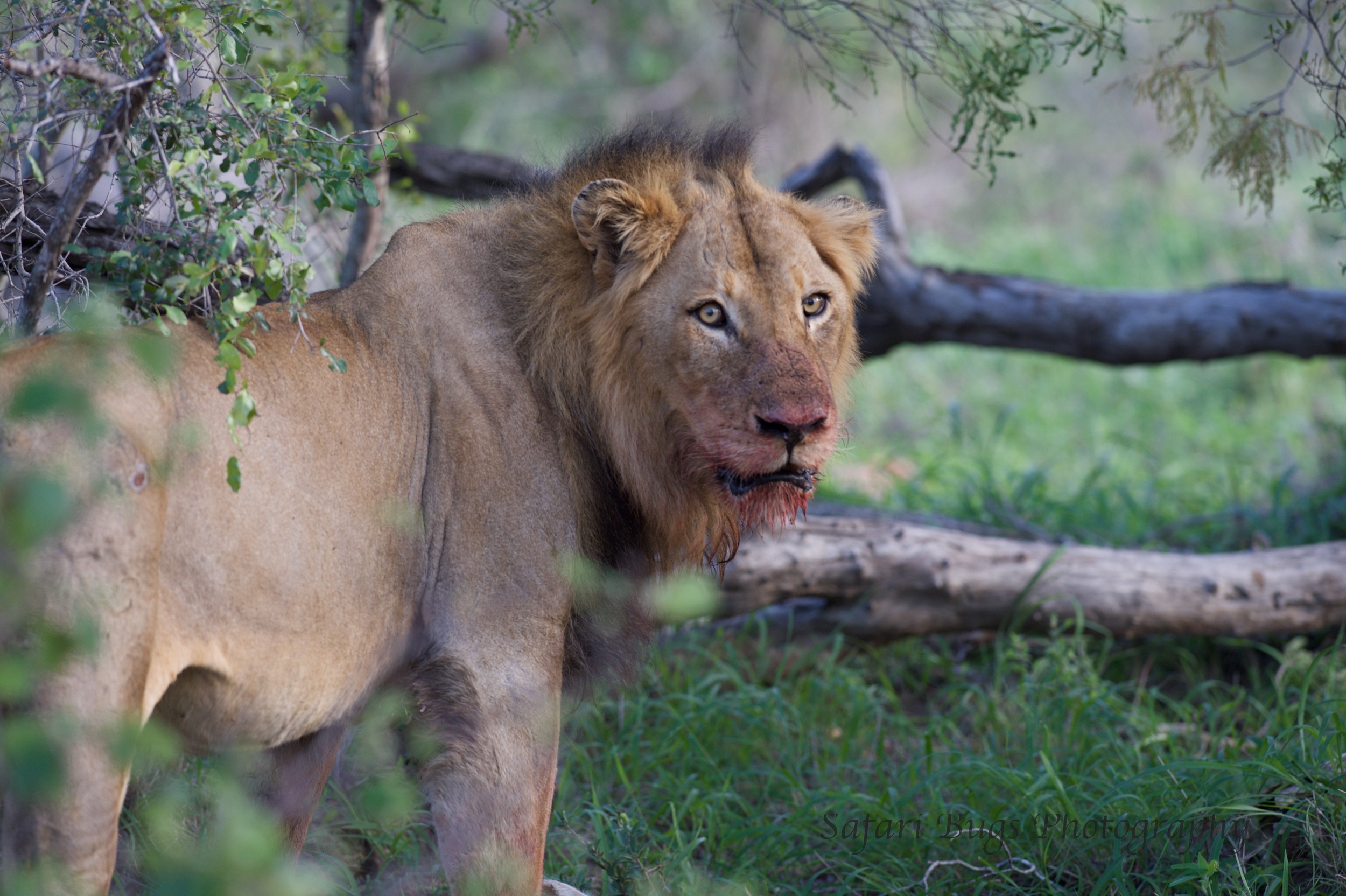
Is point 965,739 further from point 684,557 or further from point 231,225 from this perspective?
point 231,225

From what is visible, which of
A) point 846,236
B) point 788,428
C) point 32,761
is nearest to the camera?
point 32,761

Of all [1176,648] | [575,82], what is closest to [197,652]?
[1176,648]

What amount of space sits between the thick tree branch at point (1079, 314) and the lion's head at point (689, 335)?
275cm

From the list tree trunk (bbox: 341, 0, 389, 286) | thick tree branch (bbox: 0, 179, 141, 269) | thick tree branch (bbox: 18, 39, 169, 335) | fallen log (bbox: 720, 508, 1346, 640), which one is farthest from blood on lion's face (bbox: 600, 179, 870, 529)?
fallen log (bbox: 720, 508, 1346, 640)

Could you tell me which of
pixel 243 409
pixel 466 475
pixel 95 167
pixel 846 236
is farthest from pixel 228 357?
pixel 846 236

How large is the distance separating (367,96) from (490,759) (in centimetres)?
297

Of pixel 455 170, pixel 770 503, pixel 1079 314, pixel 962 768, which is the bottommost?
pixel 962 768

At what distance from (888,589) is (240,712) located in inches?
116

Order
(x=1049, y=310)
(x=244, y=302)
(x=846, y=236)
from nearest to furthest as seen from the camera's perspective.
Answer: (x=244, y=302)
(x=846, y=236)
(x=1049, y=310)

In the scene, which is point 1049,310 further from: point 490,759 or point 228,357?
point 228,357

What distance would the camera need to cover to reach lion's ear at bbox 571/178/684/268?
9.35 feet

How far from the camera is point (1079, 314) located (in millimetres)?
5785

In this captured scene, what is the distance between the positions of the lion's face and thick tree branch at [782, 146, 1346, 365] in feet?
9.24

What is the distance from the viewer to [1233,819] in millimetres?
3178
